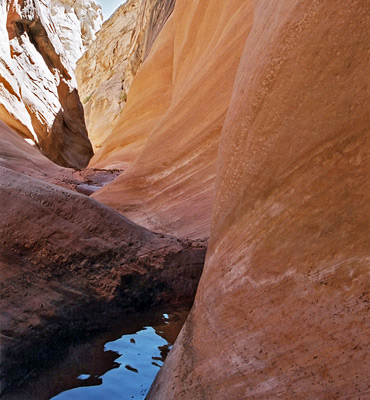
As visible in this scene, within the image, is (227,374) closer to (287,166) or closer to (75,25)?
(287,166)

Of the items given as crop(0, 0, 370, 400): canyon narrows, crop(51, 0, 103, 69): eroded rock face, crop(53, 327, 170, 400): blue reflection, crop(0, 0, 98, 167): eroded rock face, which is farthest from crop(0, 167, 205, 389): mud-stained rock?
crop(51, 0, 103, 69): eroded rock face

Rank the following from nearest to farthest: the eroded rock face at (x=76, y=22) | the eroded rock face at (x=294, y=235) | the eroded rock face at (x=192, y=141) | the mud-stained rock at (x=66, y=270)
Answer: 1. the eroded rock face at (x=294, y=235)
2. the mud-stained rock at (x=66, y=270)
3. the eroded rock face at (x=192, y=141)
4. the eroded rock face at (x=76, y=22)

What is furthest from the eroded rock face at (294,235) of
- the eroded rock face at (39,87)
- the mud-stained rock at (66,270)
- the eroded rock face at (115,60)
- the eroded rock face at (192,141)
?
the eroded rock face at (115,60)

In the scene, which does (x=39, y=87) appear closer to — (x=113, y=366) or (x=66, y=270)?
(x=66, y=270)

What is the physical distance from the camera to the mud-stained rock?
1.95m

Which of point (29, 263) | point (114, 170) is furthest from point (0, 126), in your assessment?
point (29, 263)

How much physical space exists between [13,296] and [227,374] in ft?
3.42

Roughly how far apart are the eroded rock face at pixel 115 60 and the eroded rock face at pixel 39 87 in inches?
76.7

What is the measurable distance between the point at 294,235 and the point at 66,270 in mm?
1208

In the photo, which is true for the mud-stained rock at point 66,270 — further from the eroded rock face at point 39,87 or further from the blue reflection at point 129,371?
the eroded rock face at point 39,87

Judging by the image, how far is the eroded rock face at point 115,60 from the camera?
10.6 m

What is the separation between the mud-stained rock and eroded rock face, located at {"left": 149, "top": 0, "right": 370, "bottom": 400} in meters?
0.53

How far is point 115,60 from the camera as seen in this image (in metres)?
18.5

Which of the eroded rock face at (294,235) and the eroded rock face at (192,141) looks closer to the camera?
the eroded rock face at (294,235)
